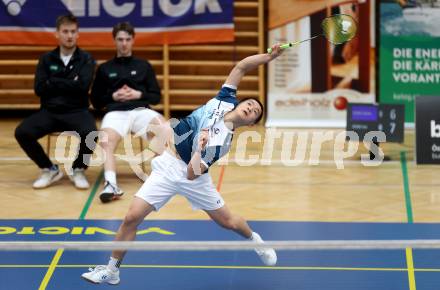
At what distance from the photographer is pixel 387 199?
10.2 meters

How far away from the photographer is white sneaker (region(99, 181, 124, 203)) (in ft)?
32.8

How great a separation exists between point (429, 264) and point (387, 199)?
2166 millimetres

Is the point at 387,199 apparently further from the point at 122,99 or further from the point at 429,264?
the point at 122,99

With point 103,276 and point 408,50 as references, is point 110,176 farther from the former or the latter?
point 408,50

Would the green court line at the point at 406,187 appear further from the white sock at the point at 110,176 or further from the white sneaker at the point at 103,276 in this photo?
the white sneaker at the point at 103,276

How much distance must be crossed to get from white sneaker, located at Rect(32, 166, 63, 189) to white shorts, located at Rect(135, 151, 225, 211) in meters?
3.54

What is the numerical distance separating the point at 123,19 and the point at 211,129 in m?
6.83

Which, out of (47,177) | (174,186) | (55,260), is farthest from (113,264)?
(47,177)

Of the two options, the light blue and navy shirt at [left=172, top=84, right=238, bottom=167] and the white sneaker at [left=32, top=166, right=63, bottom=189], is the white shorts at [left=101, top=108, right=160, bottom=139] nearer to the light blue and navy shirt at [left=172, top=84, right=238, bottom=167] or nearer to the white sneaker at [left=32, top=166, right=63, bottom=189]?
the white sneaker at [left=32, top=166, right=63, bottom=189]

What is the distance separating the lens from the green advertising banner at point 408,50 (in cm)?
1344

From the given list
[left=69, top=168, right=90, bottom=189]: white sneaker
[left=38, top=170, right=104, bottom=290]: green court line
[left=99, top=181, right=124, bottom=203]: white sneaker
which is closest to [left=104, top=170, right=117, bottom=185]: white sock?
[left=99, top=181, right=124, bottom=203]: white sneaker

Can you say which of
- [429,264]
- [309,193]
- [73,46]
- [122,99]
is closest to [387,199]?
[309,193]

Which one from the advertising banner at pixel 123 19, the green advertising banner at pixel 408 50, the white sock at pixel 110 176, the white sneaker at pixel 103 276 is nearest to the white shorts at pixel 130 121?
the white sock at pixel 110 176

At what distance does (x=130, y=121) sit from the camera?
34.8 ft
